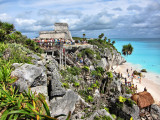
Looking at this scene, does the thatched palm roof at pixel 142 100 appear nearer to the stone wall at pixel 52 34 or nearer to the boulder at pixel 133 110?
the boulder at pixel 133 110

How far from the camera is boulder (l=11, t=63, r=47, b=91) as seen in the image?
17.2 feet

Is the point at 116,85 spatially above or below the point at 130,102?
below

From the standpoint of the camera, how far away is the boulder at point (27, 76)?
5249mm

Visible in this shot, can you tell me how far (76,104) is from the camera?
11375 mm

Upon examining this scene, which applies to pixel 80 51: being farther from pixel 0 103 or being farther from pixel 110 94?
pixel 0 103

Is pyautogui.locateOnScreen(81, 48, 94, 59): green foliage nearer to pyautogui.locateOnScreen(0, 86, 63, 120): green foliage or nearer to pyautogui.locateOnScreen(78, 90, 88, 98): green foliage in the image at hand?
pyautogui.locateOnScreen(78, 90, 88, 98): green foliage

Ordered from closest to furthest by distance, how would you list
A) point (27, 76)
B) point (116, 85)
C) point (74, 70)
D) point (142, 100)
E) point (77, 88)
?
point (27, 76) < point (142, 100) < point (77, 88) < point (74, 70) < point (116, 85)

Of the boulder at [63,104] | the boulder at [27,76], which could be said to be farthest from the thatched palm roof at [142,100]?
the boulder at [27,76]

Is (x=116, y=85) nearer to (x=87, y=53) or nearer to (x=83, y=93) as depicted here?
(x=83, y=93)

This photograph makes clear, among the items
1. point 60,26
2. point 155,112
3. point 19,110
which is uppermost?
point 60,26

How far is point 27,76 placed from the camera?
6.13m

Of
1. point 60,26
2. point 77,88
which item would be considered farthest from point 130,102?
point 60,26

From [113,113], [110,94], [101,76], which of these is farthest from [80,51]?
[113,113]

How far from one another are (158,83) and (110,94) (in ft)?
49.1
